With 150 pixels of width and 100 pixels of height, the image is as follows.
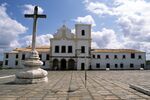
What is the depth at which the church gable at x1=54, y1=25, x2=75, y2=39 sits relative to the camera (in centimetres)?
5169

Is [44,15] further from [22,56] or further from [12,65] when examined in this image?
[12,65]

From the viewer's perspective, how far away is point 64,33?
171 feet

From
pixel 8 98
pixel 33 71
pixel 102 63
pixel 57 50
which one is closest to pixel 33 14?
pixel 33 71

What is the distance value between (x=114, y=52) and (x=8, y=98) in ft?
175

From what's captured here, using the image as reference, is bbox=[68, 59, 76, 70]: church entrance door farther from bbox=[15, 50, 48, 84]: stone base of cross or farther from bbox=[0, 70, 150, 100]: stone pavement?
bbox=[0, 70, 150, 100]: stone pavement

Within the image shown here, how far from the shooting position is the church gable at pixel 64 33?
170 feet

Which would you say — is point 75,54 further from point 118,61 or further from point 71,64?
point 118,61

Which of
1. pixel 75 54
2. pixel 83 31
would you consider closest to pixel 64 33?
pixel 83 31

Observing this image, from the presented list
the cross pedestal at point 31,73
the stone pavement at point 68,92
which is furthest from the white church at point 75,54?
the stone pavement at point 68,92

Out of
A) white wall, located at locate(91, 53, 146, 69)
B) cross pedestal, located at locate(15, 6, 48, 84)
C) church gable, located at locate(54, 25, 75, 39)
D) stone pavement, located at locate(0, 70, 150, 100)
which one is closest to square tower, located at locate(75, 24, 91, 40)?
church gable, located at locate(54, 25, 75, 39)

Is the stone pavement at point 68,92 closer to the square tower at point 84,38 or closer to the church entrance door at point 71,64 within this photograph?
the square tower at point 84,38

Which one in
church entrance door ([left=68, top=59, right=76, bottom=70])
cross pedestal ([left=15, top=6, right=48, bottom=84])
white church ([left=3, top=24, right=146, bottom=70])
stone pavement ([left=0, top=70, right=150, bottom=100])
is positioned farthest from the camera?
church entrance door ([left=68, top=59, right=76, bottom=70])

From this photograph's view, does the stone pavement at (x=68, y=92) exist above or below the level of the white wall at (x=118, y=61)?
below

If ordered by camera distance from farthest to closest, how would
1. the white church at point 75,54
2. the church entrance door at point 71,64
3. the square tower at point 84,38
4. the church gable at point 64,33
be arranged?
the church entrance door at point 71,64 → the church gable at point 64,33 → the square tower at point 84,38 → the white church at point 75,54
